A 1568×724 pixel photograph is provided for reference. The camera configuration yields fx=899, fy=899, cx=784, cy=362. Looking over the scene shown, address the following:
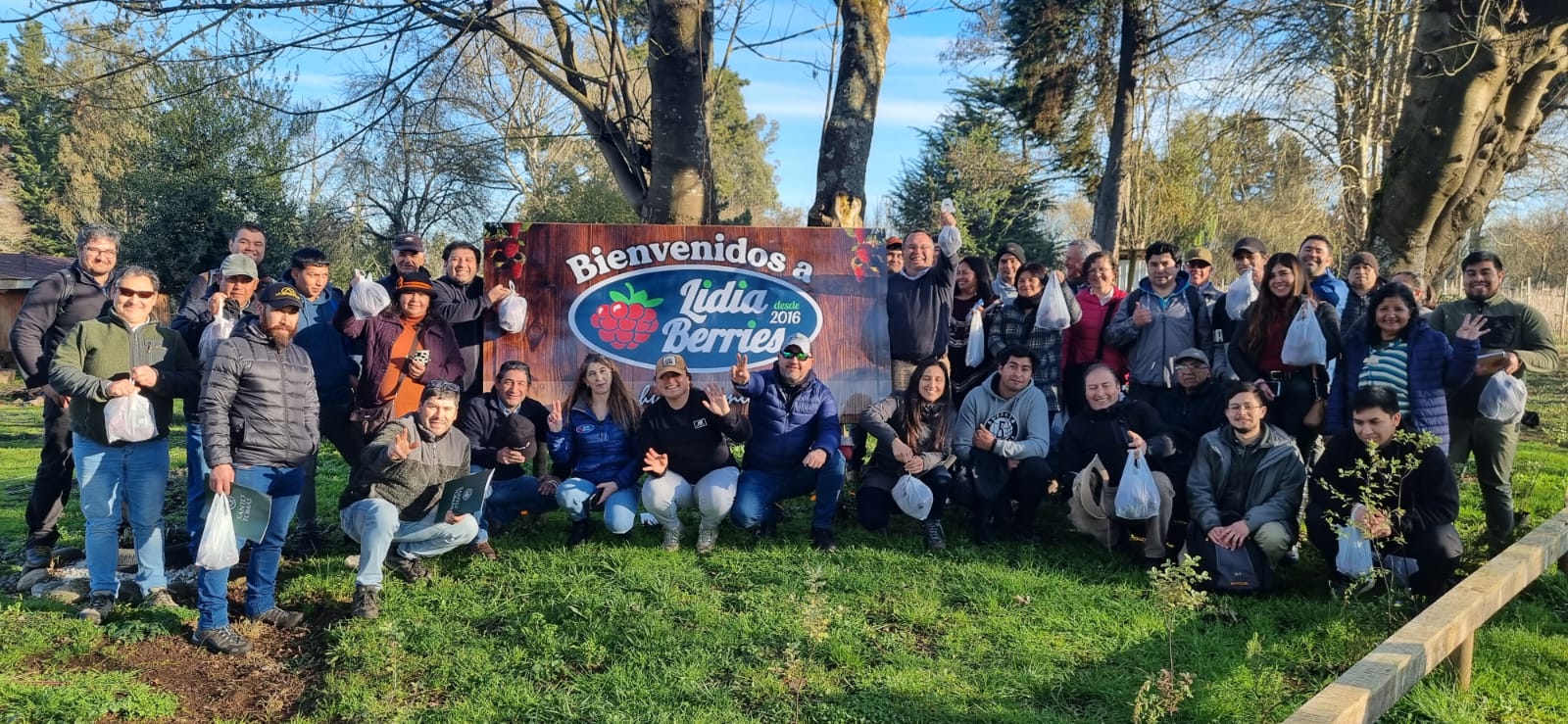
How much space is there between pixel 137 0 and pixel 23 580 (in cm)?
368

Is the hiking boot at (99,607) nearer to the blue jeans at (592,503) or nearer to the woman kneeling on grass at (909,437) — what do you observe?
the blue jeans at (592,503)

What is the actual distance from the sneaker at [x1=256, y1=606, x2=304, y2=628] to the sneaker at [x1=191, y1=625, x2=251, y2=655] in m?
0.26

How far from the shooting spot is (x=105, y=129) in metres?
25.8

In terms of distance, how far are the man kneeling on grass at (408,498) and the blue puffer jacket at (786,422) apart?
6.12ft

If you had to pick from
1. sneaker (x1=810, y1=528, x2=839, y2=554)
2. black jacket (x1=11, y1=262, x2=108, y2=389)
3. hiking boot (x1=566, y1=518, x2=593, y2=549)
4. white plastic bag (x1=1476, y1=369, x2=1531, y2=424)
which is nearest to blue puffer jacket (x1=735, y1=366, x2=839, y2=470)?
sneaker (x1=810, y1=528, x2=839, y2=554)

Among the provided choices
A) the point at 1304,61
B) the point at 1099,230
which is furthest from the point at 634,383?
the point at 1099,230

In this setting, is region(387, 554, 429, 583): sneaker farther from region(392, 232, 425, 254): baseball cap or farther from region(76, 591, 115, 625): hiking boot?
region(392, 232, 425, 254): baseball cap

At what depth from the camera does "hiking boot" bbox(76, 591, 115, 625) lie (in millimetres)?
4758

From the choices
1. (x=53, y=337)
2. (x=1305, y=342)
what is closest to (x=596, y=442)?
(x=53, y=337)

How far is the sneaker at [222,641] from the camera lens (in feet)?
14.6

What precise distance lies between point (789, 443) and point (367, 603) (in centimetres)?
269

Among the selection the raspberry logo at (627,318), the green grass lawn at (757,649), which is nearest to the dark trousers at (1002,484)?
the green grass lawn at (757,649)

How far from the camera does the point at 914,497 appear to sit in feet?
19.5

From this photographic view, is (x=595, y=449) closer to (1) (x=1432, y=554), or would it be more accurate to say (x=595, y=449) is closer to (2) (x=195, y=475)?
(2) (x=195, y=475)
